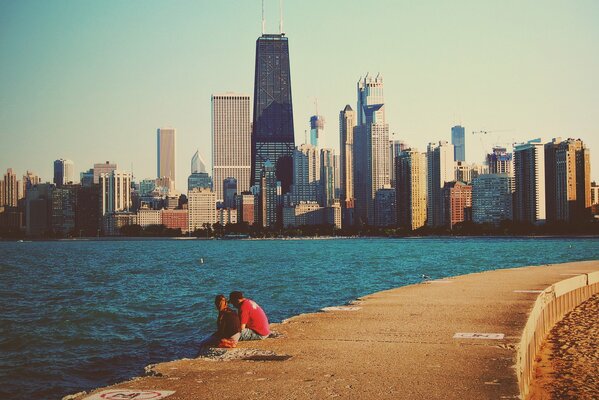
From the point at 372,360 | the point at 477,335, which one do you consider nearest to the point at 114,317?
the point at 477,335

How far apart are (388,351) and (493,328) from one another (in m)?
3.05

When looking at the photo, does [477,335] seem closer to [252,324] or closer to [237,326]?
[252,324]

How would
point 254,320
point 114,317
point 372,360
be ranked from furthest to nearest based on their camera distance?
point 114,317 → point 254,320 → point 372,360

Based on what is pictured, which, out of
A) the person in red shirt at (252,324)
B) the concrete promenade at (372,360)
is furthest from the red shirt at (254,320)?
the concrete promenade at (372,360)

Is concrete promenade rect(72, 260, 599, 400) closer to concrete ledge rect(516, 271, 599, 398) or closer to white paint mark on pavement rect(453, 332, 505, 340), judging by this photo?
white paint mark on pavement rect(453, 332, 505, 340)

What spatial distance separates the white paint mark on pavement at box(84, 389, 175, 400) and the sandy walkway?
589cm

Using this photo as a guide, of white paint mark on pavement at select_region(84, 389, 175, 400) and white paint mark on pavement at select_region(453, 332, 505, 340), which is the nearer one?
white paint mark on pavement at select_region(84, 389, 175, 400)

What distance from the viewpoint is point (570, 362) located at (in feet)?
46.2

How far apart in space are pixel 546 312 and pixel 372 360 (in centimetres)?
889

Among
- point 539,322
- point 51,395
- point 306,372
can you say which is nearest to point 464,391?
point 306,372

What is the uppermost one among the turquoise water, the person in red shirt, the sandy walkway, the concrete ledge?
the person in red shirt

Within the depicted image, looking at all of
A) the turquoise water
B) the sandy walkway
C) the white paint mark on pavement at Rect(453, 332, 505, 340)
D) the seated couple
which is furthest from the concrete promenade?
the turquoise water

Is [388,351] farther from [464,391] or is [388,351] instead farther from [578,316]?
[578,316]

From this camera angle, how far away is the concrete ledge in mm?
11867
